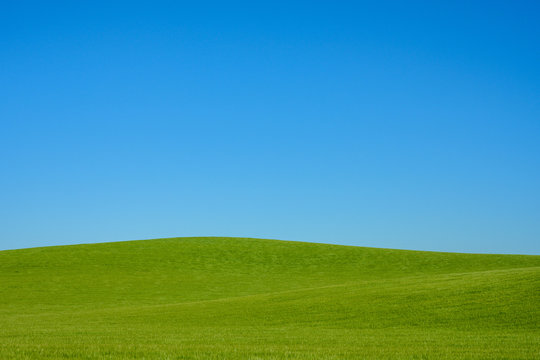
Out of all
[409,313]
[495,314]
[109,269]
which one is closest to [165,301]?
[109,269]

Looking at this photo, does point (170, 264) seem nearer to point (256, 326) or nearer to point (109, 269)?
point (109, 269)

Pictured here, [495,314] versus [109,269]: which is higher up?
[109,269]

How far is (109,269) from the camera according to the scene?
53.8 m

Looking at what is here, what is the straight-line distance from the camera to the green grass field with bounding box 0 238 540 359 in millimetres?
12727

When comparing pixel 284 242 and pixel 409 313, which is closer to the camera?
pixel 409 313

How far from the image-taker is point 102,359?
10.1m

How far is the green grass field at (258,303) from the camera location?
1273 centimetres

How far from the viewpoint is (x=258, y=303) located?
1184 inches

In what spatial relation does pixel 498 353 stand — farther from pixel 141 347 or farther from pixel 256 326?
pixel 256 326

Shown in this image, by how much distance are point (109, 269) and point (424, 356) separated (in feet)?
161

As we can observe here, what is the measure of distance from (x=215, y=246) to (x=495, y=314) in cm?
5218

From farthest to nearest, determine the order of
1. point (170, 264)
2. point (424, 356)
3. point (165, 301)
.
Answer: point (170, 264)
point (165, 301)
point (424, 356)

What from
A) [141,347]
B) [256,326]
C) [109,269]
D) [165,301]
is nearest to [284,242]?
[109,269]

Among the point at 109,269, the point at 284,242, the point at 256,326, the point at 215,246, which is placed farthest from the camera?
the point at 284,242
